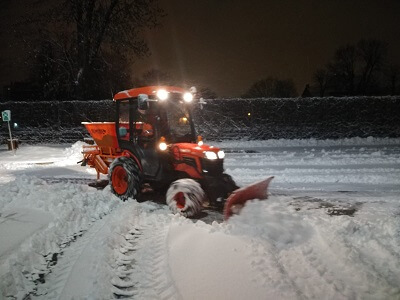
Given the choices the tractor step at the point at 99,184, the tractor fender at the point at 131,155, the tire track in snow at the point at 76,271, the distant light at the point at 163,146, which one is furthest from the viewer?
the tractor step at the point at 99,184

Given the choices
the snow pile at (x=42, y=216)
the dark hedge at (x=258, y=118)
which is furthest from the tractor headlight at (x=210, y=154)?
the dark hedge at (x=258, y=118)

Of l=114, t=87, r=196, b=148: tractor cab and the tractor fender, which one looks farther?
the tractor fender

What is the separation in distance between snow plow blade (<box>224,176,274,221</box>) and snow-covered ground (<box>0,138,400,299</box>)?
24 centimetres

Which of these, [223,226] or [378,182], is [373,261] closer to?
[223,226]

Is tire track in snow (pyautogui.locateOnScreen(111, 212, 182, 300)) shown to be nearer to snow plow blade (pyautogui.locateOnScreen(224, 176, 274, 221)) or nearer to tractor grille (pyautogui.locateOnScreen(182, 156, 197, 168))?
snow plow blade (pyautogui.locateOnScreen(224, 176, 274, 221))

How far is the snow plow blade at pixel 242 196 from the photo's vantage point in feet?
19.3

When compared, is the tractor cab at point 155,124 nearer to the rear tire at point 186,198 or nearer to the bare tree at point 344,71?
the rear tire at point 186,198

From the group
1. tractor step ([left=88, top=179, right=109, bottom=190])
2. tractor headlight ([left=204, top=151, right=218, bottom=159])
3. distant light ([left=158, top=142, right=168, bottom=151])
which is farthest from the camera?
tractor step ([left=88, top=179, right=109, bottom=190])

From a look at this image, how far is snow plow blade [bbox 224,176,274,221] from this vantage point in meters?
5.88

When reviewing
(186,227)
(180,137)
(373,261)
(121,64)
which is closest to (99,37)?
(121,64)

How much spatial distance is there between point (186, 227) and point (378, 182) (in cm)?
659

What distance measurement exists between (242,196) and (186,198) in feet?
3.27

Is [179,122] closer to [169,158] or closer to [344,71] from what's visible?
[169,158]

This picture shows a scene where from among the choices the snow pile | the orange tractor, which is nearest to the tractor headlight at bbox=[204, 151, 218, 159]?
the orange tractor
